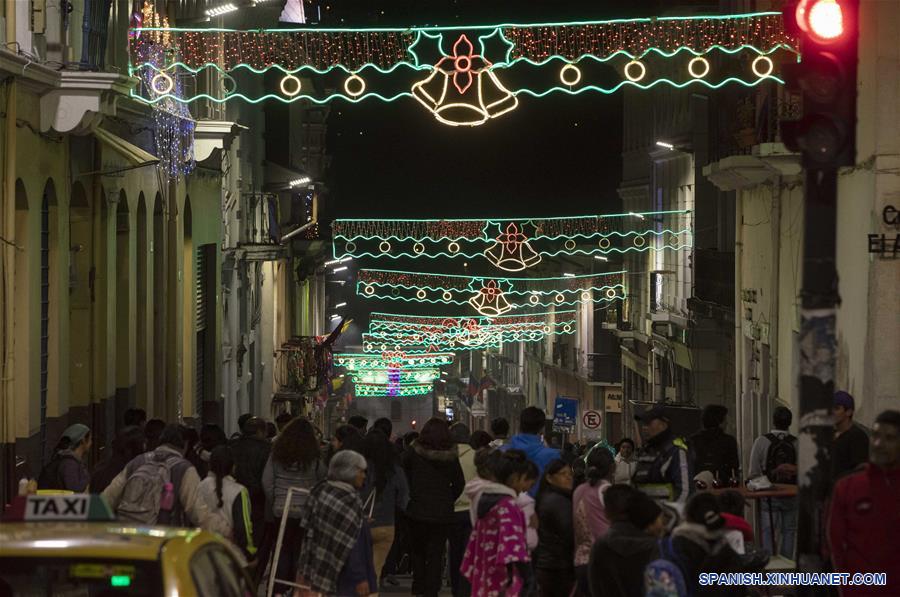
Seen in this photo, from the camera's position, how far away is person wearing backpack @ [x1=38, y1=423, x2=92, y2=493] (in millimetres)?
13359

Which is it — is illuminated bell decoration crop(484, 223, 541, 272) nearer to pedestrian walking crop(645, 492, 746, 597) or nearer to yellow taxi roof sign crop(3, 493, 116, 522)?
pedestrian walking crop(645, 492, 746, 597)

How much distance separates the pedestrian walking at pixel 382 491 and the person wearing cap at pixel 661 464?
295cm

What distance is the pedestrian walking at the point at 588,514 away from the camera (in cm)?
1181

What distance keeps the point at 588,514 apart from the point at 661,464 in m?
0.70

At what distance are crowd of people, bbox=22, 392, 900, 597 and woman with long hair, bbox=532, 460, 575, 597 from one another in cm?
1

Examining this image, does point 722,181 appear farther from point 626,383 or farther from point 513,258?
point 626,383

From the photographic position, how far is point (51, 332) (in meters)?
19.1

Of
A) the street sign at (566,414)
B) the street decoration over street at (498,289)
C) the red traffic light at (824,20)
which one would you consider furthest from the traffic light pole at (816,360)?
the street sign at (566,414)

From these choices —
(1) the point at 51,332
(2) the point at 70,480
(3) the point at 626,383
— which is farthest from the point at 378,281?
(2) the point at 70,480

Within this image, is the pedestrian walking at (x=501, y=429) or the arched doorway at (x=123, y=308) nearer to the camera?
the pedestrian walking at (x=501, y=429)

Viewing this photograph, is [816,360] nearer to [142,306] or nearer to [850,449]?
[850,449]

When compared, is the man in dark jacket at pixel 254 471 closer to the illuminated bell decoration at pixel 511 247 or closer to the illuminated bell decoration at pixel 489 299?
the illuminated bell decoration at pixel 511 247

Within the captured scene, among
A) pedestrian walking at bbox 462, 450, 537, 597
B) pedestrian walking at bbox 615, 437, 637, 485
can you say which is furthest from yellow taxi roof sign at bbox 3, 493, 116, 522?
pedestrian walking at bbox 615, 437, 637, 485

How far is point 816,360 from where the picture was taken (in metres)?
9.01
